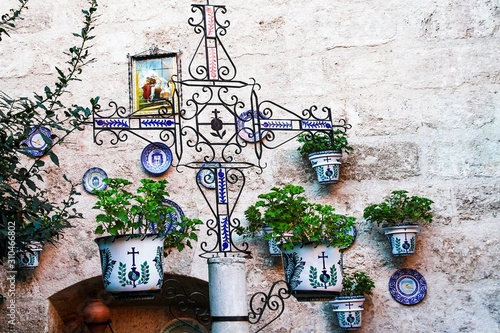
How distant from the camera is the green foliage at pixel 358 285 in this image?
4109 millimetres

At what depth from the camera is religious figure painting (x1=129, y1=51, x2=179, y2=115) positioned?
4566 mm

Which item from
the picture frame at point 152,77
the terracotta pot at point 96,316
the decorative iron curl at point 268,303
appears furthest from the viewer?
A: the picture frame at point 152,77

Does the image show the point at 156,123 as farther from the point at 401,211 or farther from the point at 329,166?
the point at 401,211

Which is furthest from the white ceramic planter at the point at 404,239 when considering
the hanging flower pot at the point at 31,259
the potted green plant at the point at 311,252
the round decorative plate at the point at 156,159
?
the hanging flower pot at the point at 31,259

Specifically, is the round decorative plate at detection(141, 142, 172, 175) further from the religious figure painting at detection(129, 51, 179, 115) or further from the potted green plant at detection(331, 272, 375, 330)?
the potted green plant at detection(331, 272, 375, 330)

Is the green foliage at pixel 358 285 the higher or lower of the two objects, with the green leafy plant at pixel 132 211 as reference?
lower

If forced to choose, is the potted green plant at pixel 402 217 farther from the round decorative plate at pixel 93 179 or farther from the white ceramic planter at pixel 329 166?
the round decorative plate at pixel 93 179

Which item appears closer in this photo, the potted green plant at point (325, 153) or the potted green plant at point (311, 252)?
the potted green plant at point (311, 252)

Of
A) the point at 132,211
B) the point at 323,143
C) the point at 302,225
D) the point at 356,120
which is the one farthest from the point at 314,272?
the point at 356,120

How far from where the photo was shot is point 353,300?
4082mm

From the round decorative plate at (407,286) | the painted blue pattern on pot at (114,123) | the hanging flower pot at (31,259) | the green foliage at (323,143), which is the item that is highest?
the green foliage at (323,143)

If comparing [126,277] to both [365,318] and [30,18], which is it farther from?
[30,18]

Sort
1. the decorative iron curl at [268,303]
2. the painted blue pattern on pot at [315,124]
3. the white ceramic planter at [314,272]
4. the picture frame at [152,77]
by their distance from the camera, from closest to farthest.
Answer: the white ceramic planter at [314,272] → the decorative iron curl at [268,303] → the painted blue pattern on pot at [315,124] → the picture frame at [152,77]

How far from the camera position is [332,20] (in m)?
4.61
